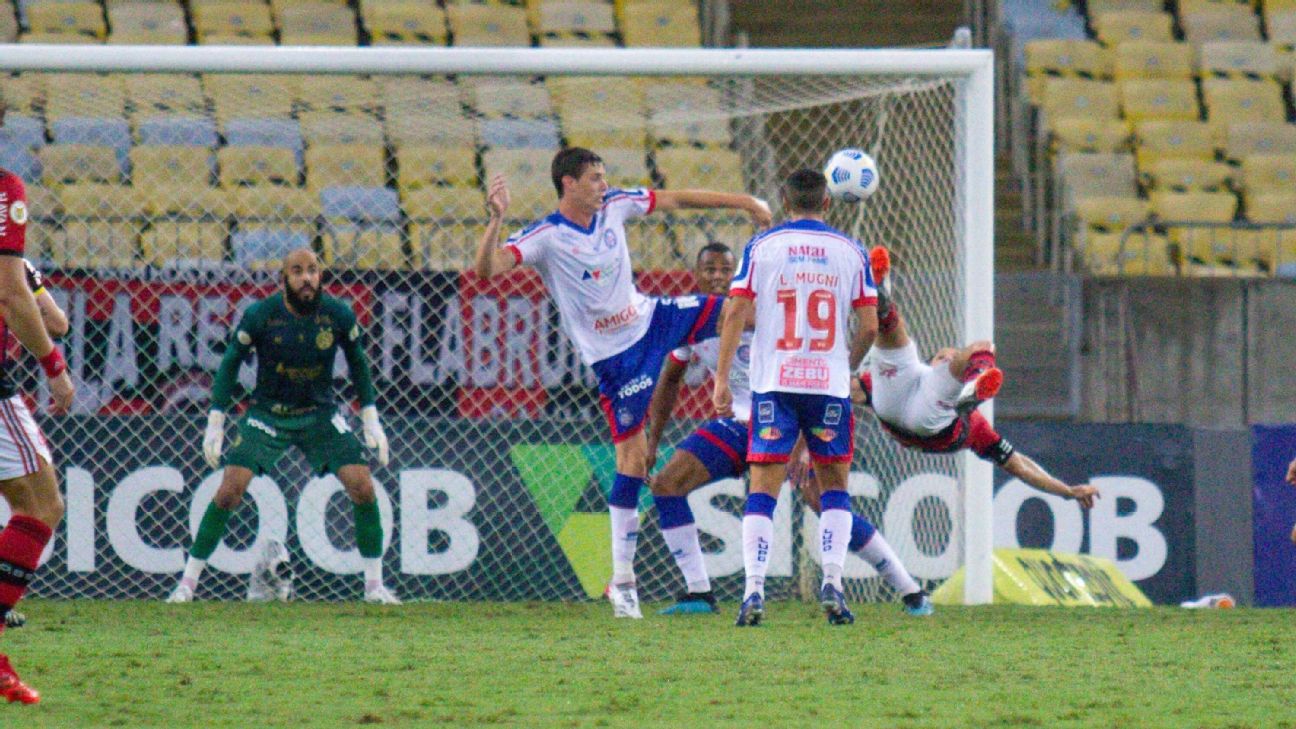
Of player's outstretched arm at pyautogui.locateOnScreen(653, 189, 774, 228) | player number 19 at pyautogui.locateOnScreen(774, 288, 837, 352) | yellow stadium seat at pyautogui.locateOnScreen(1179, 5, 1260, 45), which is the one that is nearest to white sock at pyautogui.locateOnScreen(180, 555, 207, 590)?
player's outstretched arm at pyautogui.locateOnScreen(653, 189, 774, 228)

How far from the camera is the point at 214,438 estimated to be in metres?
10.1

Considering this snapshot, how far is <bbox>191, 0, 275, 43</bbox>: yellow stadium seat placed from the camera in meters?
16.8

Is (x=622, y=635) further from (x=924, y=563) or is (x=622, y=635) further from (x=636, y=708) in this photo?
(x=924, y=563)

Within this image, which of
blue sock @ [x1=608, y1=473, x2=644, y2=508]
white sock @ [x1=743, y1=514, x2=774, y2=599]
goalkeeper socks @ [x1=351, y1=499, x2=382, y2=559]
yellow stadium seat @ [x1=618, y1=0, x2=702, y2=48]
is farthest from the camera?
yellow stadium seat @ [x1=618, y1=0, x2=702, y2=48]

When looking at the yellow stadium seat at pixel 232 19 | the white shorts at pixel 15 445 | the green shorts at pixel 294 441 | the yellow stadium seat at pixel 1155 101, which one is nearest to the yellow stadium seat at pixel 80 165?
the green shorts at pixel 294 441

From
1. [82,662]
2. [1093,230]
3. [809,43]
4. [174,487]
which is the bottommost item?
[82,662]

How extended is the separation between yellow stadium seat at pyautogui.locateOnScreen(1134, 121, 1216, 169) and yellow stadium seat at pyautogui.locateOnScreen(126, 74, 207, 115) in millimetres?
9281

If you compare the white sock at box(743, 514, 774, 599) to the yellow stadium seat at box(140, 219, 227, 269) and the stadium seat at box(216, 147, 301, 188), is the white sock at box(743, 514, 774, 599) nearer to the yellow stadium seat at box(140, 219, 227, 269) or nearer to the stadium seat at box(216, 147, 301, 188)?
the yellow stadium seat at box(140, 219, 227, 269)

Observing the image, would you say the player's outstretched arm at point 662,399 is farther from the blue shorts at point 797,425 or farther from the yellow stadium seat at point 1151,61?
the yellow stadium seat at point 1151,61

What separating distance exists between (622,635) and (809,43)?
38.7ft

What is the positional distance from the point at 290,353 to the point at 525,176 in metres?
3.53

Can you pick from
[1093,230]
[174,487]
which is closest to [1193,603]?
[1093,230]

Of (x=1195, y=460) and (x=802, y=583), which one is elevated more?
(x=1195, y=460)

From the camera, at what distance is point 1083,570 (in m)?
11.5
